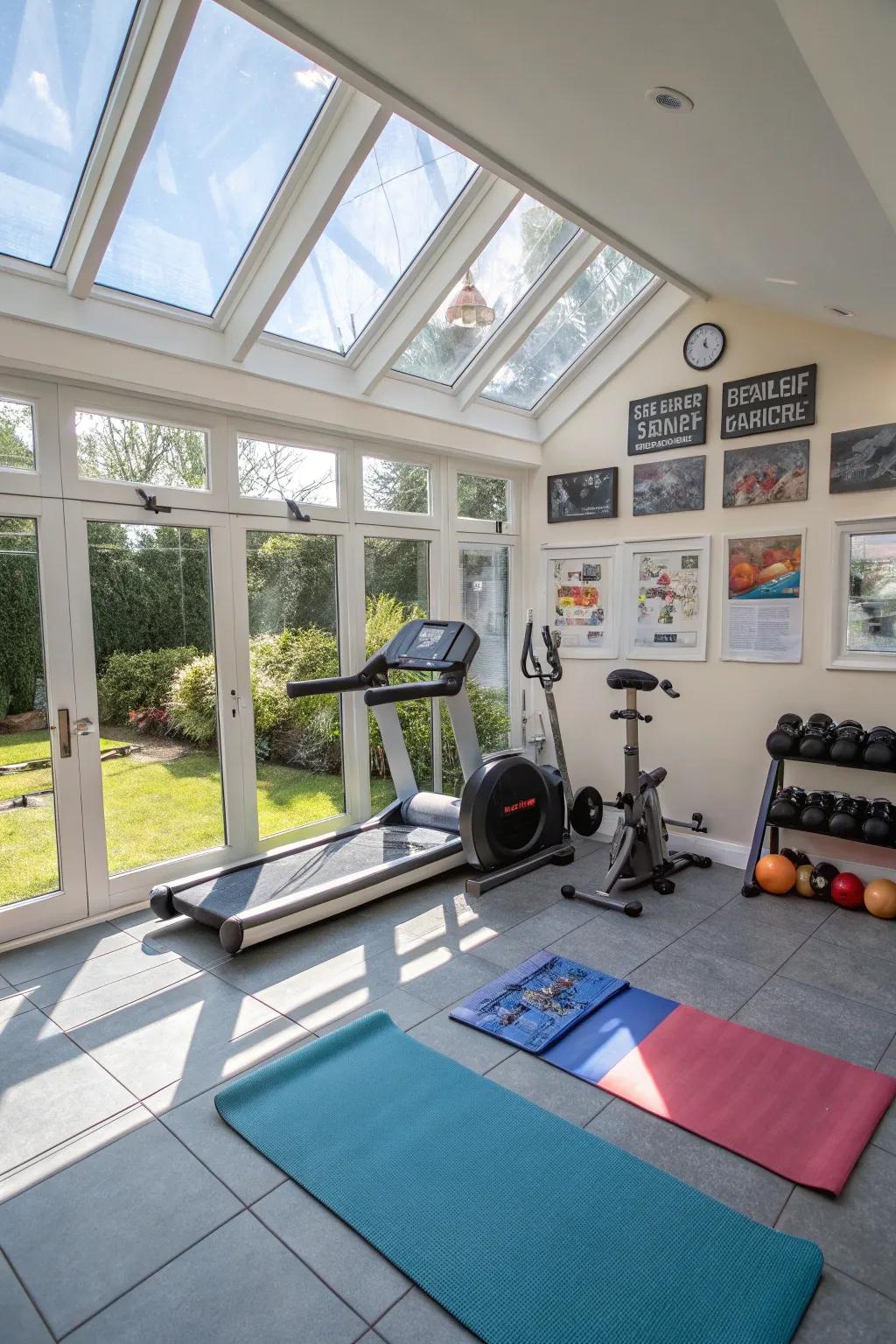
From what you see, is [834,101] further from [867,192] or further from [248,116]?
[248,116]

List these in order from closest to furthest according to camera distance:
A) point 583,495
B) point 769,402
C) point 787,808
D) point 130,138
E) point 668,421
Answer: point 130,138 → point 787,808 → point 769,402 → point 668,421 → point 583,495

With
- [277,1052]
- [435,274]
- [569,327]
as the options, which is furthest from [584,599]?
[277,1052]

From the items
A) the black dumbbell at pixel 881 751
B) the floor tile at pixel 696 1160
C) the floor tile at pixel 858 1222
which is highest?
the black dumbbell at pixel 881 751

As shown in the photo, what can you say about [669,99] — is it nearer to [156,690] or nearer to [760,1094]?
[760,1094]

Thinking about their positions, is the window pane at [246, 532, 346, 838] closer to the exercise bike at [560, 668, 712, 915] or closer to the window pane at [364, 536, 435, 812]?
the window pane at [364, 536, 435, 812]

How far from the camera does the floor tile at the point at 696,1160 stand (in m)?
2.19

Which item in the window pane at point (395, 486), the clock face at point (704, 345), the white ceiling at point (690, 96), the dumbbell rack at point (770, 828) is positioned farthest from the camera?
the window pane at point (395, 486)

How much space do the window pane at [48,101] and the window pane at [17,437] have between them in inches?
26.0

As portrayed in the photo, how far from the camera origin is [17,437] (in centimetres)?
365

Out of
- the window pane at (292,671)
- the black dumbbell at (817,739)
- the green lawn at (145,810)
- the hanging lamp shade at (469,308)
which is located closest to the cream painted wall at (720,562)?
the black dumbbell at (817,739)

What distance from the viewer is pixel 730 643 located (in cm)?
486

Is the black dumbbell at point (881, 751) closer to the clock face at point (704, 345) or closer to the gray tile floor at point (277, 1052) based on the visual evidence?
the gray tile floor at point (277, 1052)

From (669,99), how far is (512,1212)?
3123 millimetres

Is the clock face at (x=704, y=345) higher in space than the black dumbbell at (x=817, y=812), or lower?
higher
